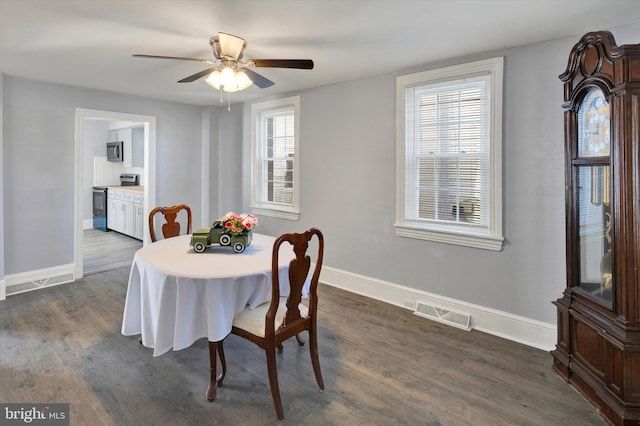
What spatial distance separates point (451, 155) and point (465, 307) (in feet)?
4.59

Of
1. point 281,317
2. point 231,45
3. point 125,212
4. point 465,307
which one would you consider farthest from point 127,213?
point 465,307

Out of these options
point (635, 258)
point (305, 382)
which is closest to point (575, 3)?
point (635, 258)

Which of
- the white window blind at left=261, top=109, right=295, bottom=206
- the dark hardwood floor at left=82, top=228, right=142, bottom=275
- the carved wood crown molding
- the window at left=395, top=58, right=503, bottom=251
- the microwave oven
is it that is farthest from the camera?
the microwave oven

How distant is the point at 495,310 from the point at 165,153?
15.5ft

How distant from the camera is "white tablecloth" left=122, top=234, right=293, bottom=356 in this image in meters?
1.93

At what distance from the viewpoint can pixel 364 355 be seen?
2576 millimetres

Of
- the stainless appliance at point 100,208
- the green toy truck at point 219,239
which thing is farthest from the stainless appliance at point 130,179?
the green toy truck at point 219,239

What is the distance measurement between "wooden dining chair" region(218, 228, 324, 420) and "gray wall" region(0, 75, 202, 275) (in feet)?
10.8

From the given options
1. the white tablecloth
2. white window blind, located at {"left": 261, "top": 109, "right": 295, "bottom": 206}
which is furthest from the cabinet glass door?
white window blind, located at {"left": 261, "top": 109, "right": 295, "bottom": 206}

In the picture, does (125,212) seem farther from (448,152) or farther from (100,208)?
(448,152)

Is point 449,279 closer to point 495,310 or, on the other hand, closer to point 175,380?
point 495,310

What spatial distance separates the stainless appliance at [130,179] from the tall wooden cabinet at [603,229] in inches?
296

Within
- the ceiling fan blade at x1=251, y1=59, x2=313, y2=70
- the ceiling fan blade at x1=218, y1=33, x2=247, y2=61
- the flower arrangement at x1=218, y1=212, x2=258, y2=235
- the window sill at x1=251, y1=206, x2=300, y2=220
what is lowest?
the flower arrangement at x1=218, y1=212, x2=258, y2=235

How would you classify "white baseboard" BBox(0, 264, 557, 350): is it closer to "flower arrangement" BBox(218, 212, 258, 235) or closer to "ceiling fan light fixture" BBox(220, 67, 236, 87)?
"flower arrangement" BBox(218, 212, 258, 235)
